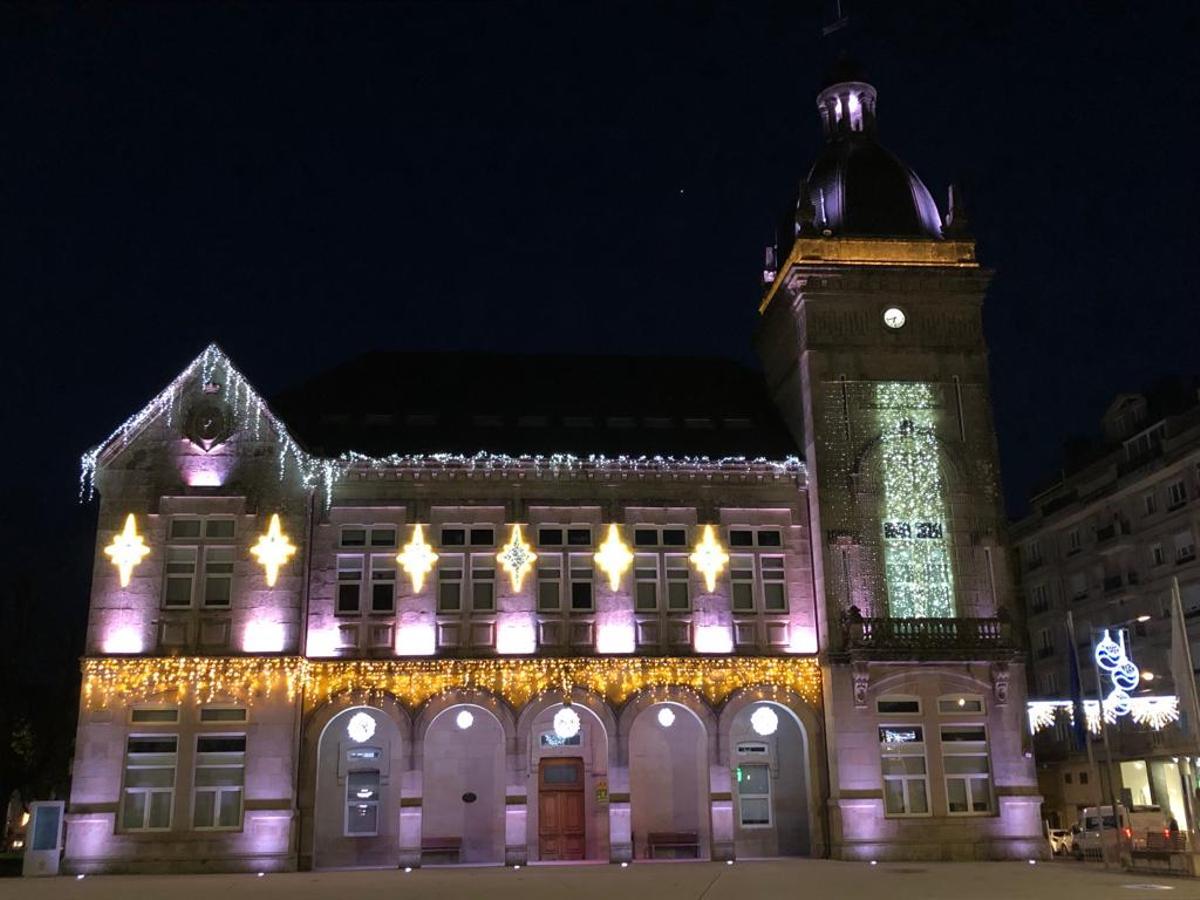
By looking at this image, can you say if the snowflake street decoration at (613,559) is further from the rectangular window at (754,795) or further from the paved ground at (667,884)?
the paved ground at (667,884)

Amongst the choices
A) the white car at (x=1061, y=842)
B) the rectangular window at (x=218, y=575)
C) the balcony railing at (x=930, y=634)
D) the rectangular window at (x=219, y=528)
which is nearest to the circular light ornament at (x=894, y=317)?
the balcony railing at (x=930, y=634)

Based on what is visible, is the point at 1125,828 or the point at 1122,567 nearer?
the point at 1125,828

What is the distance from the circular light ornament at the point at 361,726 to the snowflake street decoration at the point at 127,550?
23.3 ft

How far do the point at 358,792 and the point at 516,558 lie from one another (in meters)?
8.09

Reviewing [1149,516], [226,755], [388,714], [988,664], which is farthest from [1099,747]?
[226,755]

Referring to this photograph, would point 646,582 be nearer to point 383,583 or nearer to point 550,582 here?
point 550,582

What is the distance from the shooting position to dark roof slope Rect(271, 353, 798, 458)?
35.0 meters

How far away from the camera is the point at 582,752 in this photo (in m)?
33.8

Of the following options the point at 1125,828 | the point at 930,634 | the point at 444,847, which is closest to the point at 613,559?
the point at 930,634

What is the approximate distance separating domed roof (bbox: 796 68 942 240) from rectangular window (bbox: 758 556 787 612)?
396 inches

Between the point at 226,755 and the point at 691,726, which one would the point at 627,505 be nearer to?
the point at 691,726

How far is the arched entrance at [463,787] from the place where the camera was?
3297cm

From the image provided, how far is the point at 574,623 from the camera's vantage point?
33.0m

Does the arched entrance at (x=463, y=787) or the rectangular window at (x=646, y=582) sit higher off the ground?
the rectangular window at (x=646, y=582)
